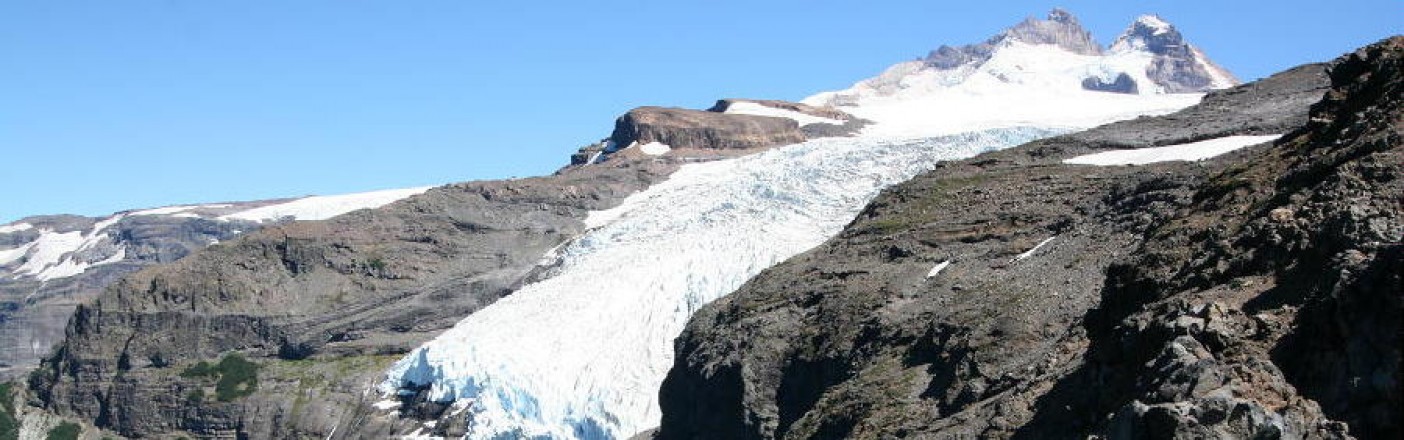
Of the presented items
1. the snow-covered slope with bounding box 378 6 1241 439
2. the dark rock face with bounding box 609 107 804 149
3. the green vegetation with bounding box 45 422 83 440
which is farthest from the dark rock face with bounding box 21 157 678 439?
the dark rock face with bounding box 609 107 804 149

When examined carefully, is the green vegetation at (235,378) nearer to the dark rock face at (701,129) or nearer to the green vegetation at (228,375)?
the green vegetation at (228,375)

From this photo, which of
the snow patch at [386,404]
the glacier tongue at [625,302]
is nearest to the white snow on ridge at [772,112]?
the glacier tongue at [625,302]

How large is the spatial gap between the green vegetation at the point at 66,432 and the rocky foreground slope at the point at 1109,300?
6131cm

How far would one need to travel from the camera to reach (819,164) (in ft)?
407

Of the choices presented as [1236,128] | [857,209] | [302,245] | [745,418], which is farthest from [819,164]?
[745,418]

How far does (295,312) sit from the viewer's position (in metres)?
117

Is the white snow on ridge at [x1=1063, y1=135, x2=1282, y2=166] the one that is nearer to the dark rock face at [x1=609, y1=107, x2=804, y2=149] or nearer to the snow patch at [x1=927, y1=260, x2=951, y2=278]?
the snow patch at [x1=927, y1=260, x2=951, y2=278]

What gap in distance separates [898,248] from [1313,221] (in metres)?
33.9

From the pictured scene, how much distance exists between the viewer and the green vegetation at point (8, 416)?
109669 mm

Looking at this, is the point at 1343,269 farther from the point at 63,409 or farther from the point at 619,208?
the point at 619,208

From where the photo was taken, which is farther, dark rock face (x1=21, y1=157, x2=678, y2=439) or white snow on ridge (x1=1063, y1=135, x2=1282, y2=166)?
dark rock face (x1=21, y1=157, x2=678, y2=439)

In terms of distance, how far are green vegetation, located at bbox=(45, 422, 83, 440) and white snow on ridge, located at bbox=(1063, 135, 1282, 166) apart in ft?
231

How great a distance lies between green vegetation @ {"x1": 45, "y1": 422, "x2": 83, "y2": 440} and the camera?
109 metres

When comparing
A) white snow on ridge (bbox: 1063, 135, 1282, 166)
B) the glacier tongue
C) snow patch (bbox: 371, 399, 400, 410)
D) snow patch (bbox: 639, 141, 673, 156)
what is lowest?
snow patch (bbox: 371, 399, 400, 410)
